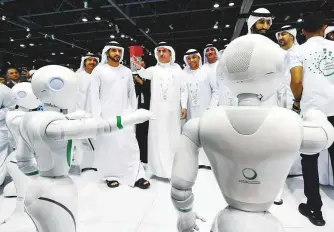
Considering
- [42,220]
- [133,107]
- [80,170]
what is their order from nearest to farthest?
[42,220]
[133,107]
[80,170]

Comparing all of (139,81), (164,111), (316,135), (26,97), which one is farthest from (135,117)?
(139,81)

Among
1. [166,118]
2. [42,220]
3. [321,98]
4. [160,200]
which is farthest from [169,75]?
[42,220]

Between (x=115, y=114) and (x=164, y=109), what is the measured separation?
0.63 meters

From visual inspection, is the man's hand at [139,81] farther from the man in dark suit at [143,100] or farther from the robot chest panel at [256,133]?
the robot chest panel at [256,133]

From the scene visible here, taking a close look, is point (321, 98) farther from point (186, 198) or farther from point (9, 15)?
point (9, 15)

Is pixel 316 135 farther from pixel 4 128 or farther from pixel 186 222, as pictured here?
pixel 4 128

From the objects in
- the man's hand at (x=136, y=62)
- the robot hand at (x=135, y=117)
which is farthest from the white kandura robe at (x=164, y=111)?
the robot hand at (x=135, y=117)

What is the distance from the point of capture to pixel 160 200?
310 cm

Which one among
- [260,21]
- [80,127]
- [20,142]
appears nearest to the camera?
[80,127]

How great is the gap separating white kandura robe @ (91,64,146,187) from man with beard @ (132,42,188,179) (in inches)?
10.2

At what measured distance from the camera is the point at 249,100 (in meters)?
1.19

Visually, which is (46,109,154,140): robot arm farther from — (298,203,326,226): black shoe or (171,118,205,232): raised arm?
(298,203,326,226): black shoe

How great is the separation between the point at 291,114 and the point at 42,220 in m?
1.40

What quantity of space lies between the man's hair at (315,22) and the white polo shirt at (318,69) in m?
0.08
